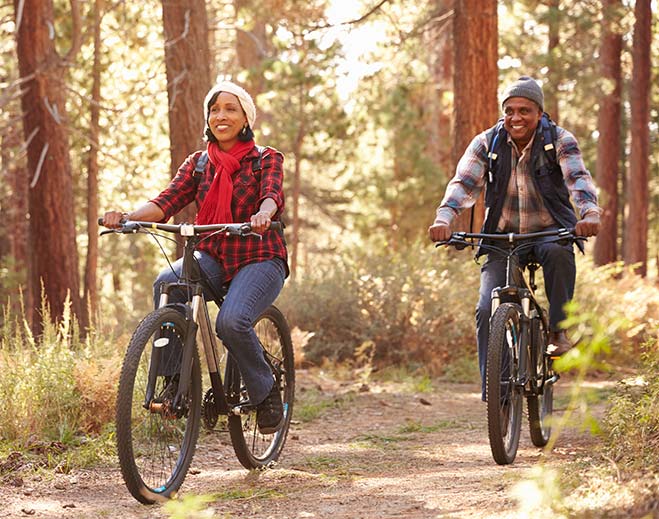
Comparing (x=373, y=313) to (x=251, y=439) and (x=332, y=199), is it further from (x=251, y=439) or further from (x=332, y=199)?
(x=332, y=199)

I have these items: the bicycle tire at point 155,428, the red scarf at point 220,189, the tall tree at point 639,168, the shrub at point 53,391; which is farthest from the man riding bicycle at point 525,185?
the tall tree at point 639,168

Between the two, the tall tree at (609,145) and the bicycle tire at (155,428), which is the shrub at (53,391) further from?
the tall tree at (609,145)

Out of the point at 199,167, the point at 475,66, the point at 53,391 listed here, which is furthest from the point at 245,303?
the point at 475,66

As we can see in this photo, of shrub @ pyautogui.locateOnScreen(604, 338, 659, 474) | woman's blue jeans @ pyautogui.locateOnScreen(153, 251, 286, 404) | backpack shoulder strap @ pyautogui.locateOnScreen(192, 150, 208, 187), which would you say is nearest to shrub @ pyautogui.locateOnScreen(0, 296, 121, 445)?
woman's blue jeans @ pyautogui.locateOnScreen(153, 251, 286, 404)

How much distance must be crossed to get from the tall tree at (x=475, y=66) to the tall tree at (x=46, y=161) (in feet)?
16.1

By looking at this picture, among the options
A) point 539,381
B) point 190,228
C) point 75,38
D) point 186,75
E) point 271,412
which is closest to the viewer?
point 190,228

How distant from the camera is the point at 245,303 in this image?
18.0ft

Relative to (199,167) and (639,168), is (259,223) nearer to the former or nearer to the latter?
(199,167)

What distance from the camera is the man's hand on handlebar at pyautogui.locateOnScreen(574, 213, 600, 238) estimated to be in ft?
19.1

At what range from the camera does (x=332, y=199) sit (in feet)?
121

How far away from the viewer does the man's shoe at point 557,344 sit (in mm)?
6562

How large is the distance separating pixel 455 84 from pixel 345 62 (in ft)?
33.8

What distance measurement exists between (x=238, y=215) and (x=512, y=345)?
1.78m

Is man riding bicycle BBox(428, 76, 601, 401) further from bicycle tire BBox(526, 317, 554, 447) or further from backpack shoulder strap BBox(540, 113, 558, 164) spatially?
bicycle tire BBox(526, 317, 554, 447)
